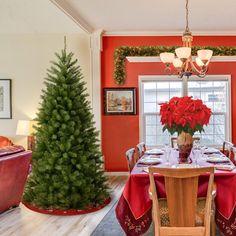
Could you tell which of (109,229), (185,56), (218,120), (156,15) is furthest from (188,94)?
(109,229)

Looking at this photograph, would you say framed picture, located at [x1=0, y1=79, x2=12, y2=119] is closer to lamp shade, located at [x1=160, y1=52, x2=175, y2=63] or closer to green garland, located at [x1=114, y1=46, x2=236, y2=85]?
green garland, located at [x1=114, y1=46, x2=236, y2=85]

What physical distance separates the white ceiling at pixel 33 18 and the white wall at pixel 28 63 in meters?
0.21

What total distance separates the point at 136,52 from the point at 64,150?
3.14 meters

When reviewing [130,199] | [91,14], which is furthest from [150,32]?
[130,199]

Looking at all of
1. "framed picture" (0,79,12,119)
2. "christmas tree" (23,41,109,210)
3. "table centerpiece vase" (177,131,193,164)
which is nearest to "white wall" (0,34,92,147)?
"framed picture" (0,79,12,119)

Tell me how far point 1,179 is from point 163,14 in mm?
3676

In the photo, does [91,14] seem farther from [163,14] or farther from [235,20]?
[235,20]

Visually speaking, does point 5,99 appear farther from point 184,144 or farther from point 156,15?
point 184,144

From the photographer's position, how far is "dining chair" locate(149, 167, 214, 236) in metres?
2.50

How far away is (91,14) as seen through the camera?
533cm

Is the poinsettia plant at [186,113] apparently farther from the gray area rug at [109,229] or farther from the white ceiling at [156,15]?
the white ceiling at [156,15]

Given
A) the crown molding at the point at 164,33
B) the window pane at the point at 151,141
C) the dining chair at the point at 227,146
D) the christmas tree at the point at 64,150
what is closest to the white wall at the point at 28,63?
the crown molding at the point at 164,33

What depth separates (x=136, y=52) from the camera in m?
6.47

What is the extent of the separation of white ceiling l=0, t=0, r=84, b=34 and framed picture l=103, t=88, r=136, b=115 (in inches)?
55.6
